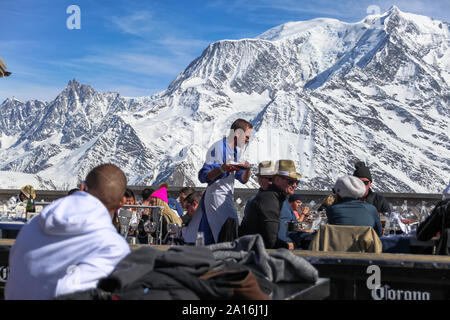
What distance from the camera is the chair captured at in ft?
18.6

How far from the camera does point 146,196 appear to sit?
11.0 metres

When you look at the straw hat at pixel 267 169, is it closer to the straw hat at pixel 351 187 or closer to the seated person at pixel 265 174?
the seated person at pixel 265 174

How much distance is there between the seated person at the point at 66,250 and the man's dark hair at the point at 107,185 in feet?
0.36

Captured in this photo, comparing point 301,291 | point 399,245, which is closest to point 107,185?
point 301,291

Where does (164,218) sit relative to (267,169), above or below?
A: below

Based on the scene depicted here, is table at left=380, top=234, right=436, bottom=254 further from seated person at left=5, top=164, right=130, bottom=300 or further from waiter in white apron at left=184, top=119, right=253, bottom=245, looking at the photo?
seated person at left=5, top=164, right=130, bottom=300

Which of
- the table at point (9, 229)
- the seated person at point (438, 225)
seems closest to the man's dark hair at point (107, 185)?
the seated person at point (438, 225)

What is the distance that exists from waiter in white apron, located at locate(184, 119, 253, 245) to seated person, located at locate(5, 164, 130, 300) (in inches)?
144

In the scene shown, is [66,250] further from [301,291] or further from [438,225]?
[438,225]

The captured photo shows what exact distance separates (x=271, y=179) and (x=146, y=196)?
422 centimetres

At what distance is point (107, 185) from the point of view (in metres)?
3.29

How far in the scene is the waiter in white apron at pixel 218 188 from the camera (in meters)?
6.83

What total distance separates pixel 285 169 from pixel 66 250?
408 cm
